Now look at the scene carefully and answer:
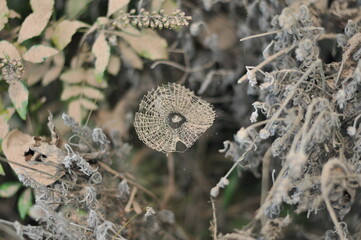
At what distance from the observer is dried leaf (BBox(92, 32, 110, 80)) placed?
3.31 feet

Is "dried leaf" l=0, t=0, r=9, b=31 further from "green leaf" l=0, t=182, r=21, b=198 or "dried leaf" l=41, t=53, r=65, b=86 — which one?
"green leaf" l=0, t=182, r=21, b=198

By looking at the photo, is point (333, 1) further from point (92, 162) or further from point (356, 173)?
point (92, 162)

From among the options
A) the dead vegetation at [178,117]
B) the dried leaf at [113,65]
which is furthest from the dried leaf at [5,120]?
the dried leaf at [113,65]

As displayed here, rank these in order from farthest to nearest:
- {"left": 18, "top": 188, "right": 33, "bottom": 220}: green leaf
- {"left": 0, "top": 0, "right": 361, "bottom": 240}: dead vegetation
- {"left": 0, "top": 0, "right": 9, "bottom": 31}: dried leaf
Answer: {"left": 18, "top": 188, "right": 33, "bottom": 220}: green leaf → {"left": 0, "top": 0, "right": 9, "bottom": 31}: dried leaf → {"left": 0, "top": 0, "right": 361, "bottom": 240}: dead vegetation

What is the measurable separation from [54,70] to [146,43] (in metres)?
0.25

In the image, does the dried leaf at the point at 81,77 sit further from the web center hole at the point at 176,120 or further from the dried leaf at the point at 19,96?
the web center hole at the point at 176,120

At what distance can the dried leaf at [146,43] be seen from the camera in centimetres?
111

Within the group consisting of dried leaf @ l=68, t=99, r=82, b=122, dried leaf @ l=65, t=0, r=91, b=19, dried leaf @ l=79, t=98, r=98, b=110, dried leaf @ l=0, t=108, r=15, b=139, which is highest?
dried leaf @ l=65, t=0, r=91, b=19

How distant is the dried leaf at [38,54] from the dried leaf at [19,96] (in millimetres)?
Answer: 62

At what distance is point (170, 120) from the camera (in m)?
0.97

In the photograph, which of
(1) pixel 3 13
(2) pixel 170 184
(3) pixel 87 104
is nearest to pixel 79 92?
(3) pixel 87 104

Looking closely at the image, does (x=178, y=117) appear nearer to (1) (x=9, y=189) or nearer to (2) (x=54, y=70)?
→ (2) (x=54, y=70)

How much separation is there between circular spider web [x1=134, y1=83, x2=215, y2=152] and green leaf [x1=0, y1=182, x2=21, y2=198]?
0.37 metres

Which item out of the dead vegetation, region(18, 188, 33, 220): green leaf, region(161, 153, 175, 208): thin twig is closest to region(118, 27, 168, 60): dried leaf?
the dead vegetation
